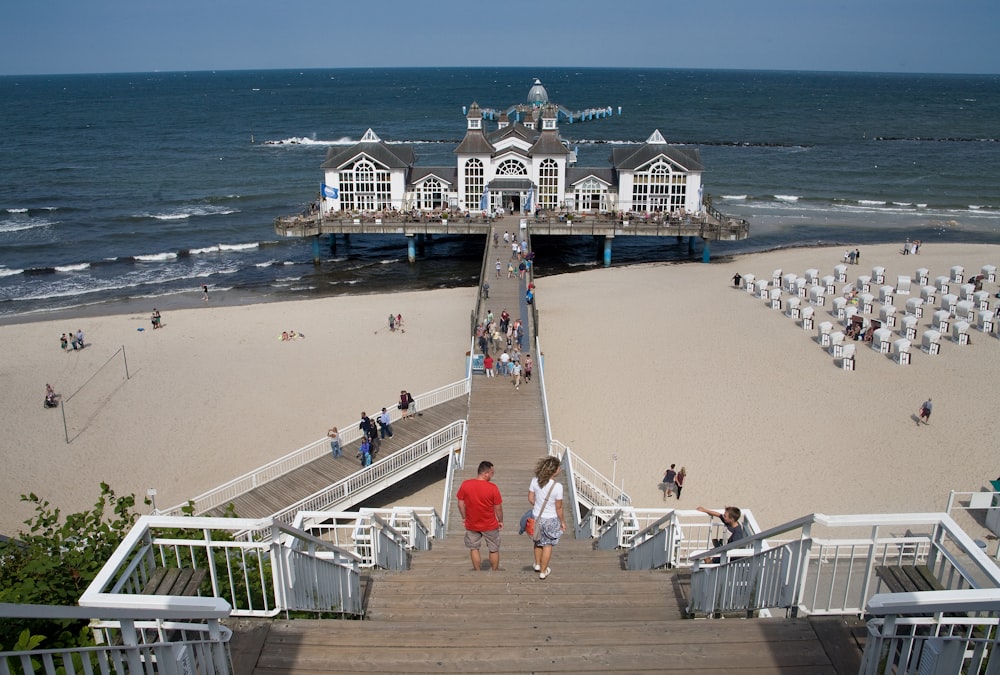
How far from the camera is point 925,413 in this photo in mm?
19906

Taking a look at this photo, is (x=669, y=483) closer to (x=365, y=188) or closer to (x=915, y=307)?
(x=915, y=307)

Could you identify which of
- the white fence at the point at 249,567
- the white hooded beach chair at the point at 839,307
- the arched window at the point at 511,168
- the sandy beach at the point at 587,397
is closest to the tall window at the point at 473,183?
the arched window at the point at 511,168

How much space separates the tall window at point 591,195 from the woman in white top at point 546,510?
3672 centimetres

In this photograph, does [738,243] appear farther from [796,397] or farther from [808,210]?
[796,397]

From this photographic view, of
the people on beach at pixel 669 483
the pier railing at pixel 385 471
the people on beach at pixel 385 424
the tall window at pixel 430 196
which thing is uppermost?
the tall window at pixel 430 196

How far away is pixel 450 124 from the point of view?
116 metres

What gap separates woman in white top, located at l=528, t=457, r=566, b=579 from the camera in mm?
7852

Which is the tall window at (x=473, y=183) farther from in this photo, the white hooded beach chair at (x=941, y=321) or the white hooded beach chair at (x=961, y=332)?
the white hooded beach chair at (x=961, y=332)

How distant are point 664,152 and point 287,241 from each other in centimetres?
2223

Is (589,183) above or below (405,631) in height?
above

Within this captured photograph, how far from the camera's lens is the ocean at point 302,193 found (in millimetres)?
40219

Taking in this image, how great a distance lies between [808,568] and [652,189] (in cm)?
3841

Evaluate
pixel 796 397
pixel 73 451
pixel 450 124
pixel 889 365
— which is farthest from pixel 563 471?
pixel 450 124

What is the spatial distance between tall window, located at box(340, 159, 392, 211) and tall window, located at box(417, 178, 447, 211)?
5.54 ft
